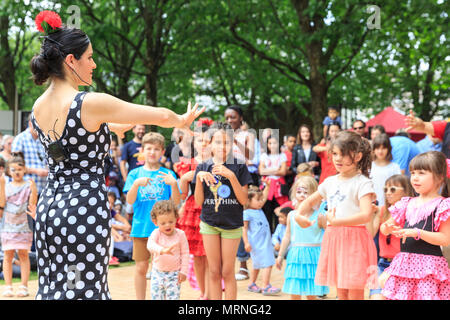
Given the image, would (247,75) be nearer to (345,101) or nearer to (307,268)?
(345,101)

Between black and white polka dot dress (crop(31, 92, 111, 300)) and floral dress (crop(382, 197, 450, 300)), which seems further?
floral dress (crop(382, 197, 450, 300))

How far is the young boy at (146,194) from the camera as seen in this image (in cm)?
554

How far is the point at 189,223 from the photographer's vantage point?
6090 mm

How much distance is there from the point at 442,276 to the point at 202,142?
2.72 m

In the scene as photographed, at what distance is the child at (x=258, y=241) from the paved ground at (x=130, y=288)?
143mm

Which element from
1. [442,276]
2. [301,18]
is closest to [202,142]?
[442,276]

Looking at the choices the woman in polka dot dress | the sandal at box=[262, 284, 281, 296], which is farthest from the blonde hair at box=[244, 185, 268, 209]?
the woman in polka dot dress

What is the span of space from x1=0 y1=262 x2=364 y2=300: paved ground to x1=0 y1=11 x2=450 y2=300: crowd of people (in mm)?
159

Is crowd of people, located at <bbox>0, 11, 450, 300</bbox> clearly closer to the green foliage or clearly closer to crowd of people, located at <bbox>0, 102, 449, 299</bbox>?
crowd of people, located at <bbox>0, 102, 449, 299</bbox>

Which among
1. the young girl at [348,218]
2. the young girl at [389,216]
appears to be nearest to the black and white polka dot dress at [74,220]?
the young girl at [348,218]

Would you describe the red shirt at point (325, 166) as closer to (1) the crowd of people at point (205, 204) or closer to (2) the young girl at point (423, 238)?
(1) the crowd of people at point (205, 204)

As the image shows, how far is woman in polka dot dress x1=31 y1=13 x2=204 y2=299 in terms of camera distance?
3.02m

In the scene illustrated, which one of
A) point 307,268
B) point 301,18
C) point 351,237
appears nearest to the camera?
point 351,237
